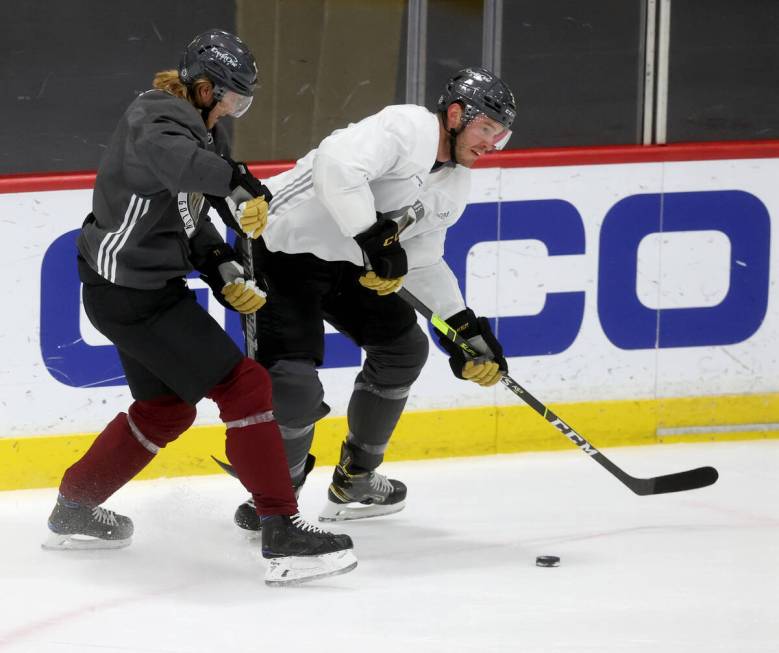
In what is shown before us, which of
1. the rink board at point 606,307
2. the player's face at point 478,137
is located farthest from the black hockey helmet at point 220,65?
the rink board at point 606,307

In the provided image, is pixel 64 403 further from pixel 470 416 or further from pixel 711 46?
pixel 711 46

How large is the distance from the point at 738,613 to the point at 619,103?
1993mm

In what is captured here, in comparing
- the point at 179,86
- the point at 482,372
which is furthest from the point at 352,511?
the point at 179,86

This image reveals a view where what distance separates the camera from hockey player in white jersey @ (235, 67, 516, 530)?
10.4 feet

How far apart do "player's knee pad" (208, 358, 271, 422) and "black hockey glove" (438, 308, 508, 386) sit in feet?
1.87

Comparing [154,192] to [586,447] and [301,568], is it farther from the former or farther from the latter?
[586,447]

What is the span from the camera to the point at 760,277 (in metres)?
4.62

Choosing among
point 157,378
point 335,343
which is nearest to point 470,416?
point 335,343

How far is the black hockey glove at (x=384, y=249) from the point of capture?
3139mm

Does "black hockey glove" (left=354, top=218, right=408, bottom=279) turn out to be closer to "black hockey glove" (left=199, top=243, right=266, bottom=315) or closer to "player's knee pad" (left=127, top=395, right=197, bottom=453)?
"black hockey glove" (left=199, top=243, right=266, bottom=315)

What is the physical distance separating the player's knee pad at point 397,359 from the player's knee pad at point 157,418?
19.5 inches

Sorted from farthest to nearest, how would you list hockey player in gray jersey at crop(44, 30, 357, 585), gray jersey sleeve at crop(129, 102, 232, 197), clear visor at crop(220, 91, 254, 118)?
clear visor at crop(220, 91, 254, 118) → hockey player in gray jersey at crop(44, 30, 357, 585) → gray jersey sleeve at crop(129, 102, 232, 197)

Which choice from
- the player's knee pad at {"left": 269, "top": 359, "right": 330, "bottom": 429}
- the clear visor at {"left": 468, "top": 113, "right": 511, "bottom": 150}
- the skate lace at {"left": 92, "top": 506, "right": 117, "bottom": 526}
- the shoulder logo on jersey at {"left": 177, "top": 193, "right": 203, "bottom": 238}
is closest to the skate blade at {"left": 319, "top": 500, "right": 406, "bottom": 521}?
the player's knee pad at {"left": 269, "top": 359, "right": 330, "bottom": 429}

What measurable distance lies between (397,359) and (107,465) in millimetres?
729
